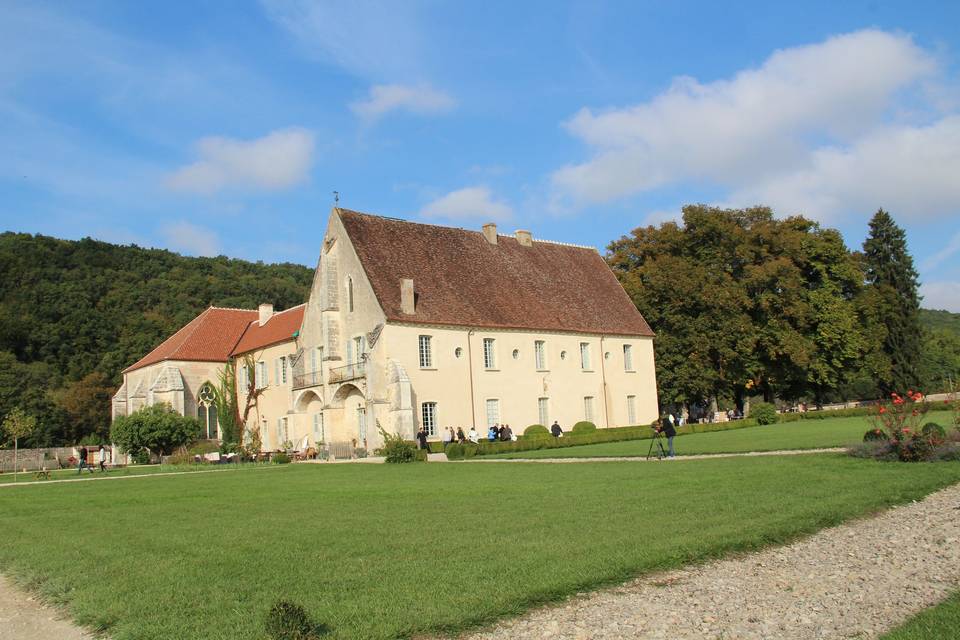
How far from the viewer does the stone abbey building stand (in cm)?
3744

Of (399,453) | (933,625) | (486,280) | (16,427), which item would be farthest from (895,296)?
(933,625)

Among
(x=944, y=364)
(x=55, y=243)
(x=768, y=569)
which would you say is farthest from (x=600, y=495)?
(x=944, y=364)

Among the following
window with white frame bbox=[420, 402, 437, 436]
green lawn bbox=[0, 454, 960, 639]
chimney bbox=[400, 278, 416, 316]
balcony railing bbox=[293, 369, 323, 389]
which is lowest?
green lawn bbox=[0, 454, 960, 639]

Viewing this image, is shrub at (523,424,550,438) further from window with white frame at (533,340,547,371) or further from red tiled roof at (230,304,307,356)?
red tiled roof at (230,304,307,356)

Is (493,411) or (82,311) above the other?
(82,311)

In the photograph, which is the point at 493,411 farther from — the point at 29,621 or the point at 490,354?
the point at 29,621

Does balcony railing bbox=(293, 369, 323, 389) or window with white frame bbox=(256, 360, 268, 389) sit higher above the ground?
window with white frame bbox=(256, 360, 268, 389)

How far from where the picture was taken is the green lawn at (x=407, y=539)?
7.00m

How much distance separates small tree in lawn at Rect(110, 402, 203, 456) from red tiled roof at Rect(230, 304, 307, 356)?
25.9 feet

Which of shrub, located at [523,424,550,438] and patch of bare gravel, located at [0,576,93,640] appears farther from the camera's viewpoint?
shrub, located at [523,424,550,438]

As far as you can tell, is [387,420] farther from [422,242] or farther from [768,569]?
[768,569]

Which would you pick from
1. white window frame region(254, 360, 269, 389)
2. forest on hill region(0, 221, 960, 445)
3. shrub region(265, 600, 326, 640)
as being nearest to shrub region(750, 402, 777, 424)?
forest on hill region(0, 221, 960, 445)

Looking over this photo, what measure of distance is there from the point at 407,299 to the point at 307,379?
8744 millimetres

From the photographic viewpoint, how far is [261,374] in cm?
4884
